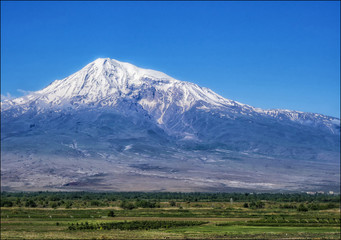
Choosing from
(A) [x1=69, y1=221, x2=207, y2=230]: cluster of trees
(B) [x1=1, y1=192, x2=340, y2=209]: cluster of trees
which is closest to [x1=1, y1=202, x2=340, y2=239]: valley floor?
(A) [x1=69, y1=221, x2=207, y2=230]: cluster of trees

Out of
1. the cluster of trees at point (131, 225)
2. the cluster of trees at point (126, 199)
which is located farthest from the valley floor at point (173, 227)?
the cluster of trees at point (126, 199)

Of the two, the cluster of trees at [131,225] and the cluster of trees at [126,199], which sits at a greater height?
the cluster of trees at [126,199]

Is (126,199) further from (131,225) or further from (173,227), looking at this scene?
(173,227)

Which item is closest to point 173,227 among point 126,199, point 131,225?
point 131,225

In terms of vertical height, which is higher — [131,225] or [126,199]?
[126,199]

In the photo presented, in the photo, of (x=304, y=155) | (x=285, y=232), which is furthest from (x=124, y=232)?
(x=304, y=155)

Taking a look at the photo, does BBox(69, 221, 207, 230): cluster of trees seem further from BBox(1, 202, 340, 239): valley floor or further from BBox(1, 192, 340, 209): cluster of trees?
BBox(1, 192, 340, 209): cluster of trees

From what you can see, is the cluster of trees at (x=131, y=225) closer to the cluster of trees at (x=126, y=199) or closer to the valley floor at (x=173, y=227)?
the valley floor at (x=173, y=227)

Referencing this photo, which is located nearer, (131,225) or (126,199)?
(131,225)

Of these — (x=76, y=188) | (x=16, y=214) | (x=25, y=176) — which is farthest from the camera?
(x=25, y=176)

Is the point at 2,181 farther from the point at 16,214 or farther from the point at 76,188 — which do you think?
the point at 16,214

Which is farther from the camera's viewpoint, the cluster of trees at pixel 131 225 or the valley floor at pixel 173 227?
the cluster of trees at pixel 131 225
